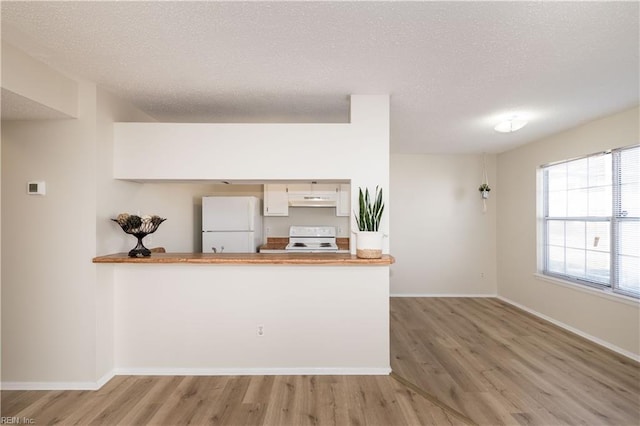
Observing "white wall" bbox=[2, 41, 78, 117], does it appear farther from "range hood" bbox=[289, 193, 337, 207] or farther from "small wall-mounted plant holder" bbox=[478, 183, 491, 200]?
"small wall-mounted plant holder" bbox=[478, 183, 491, 200]

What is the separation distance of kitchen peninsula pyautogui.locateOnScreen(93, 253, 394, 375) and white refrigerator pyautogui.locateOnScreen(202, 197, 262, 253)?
1.73 meters

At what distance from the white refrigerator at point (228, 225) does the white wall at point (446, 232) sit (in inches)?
96.9

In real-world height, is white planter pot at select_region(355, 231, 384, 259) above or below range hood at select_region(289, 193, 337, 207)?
below

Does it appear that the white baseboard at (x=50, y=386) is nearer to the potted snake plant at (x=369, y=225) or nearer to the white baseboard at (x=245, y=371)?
the white baseboard at (x=245, y=371)

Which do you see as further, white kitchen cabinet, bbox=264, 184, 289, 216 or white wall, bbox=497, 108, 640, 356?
white kitchen cabinet, bbox=264, 184, 289, 216

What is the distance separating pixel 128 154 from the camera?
280 centimetres

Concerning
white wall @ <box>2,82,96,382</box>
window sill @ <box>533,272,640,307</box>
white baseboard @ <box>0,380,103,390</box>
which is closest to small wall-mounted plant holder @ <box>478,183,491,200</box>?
window sill @ <box>533,272,640,307</box>

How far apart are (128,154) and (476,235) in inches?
204

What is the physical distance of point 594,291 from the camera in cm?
347

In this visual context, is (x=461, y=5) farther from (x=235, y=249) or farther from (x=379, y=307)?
(x=235, y=249)

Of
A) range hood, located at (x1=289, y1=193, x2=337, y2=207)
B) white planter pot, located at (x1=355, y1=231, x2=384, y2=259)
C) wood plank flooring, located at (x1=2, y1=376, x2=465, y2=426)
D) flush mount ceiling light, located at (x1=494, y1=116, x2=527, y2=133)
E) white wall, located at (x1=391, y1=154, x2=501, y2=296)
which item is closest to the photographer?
wood plank flooring, located at (x1=2, y1=376, x2=465, y2=426)

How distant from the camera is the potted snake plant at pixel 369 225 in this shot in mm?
2656

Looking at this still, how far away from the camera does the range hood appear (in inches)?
194

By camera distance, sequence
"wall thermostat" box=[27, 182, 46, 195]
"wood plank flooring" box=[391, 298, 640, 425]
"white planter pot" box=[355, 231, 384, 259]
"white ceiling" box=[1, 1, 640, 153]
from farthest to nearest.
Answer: "white planter pot" box=[355, 231, 384, 259], "wall thermostat" box=[27, 182, 46, 195], "wood plank flooring" box=[391, 298, 640, 425], "white ceiling" box=[1, 1, 640, 153]
